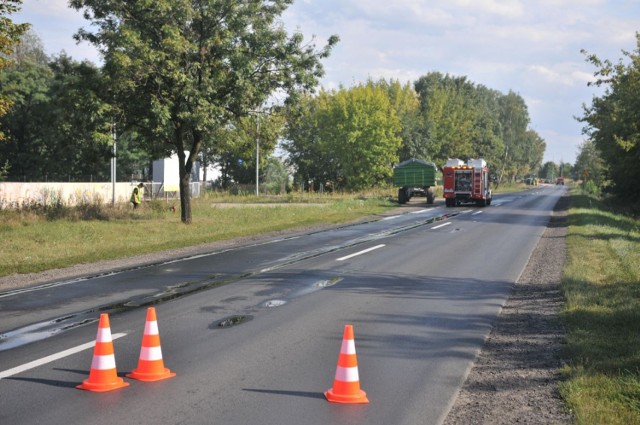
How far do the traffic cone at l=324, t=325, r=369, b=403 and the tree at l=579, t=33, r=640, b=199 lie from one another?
29644mm

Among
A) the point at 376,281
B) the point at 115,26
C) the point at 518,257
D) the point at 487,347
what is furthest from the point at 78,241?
the point at 487,347

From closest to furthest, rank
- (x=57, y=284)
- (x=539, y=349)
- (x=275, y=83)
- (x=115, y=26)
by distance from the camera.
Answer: (x=539, y=349) → (x=57, y=284) → (x=115, y=26) → (x=275, y=83)

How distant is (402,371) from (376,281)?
5471 mm

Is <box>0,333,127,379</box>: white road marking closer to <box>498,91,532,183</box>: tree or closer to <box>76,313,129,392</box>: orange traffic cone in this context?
<box>76,313,129,392</box>: orange traffic cone

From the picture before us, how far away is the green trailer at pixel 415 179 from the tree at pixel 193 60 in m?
21.1

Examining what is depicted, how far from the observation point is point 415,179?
44.1 meters

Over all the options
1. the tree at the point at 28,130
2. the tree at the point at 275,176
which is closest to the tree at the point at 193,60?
the tree at the point at 28,130

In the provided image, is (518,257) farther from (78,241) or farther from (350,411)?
(78,241)

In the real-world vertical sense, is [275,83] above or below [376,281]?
above

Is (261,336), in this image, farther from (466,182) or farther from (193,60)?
(466,182)

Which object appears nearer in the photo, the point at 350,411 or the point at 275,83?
the point at 350,411

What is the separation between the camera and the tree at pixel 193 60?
20703 millimetres

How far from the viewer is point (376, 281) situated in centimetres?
1166

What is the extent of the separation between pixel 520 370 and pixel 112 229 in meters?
17.9
